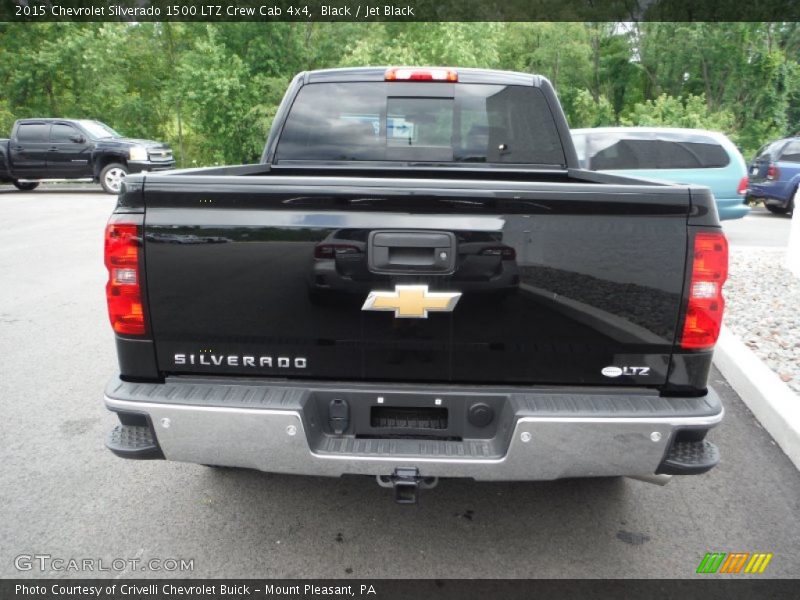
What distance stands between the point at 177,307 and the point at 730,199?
1120cm

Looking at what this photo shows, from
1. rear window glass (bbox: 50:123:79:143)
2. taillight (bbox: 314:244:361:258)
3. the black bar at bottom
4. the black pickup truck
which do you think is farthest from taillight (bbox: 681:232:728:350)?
rear window glass (bbox: 50:123:79:143)

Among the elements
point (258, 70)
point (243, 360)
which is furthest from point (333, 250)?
point (258, 70)

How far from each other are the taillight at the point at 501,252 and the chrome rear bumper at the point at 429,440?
513mm

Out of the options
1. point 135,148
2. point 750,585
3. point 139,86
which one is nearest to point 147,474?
point 750,585

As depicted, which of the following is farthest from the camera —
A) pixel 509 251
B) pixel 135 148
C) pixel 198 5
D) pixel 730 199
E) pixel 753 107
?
pixel 753 107

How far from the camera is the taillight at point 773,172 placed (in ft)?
47.9

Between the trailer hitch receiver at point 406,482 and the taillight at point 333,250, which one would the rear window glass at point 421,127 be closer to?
the taillight at point 333,250

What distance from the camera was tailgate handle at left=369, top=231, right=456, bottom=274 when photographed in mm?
2193

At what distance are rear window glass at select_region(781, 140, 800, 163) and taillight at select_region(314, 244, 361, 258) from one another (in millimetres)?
15832

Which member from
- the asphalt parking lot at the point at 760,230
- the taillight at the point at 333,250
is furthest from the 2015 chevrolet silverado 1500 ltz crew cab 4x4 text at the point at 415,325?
the asphalt parking lot at the point at 760,230

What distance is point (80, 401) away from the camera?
431 centimetres

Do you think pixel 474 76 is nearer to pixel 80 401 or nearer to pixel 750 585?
pixel 750 585

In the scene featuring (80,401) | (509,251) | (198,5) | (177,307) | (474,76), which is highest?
(198,5)

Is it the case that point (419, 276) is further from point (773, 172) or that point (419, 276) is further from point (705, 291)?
point (773, 172)
